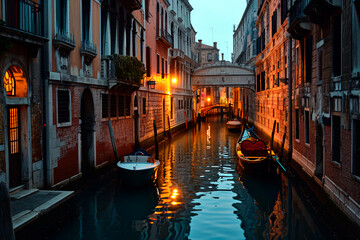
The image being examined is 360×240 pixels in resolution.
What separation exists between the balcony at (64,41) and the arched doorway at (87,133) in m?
1.97

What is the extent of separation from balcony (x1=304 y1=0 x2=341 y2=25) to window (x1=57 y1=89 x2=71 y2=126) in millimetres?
5826

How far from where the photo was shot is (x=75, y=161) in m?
8.42

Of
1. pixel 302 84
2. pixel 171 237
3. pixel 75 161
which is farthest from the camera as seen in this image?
pixel 302 84

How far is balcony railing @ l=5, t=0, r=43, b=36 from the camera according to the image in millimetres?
6133

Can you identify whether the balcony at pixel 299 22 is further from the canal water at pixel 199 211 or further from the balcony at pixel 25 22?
the balcony at pixel 25 22

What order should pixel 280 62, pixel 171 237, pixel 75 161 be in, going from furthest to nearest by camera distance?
pixel 280 62
pixel 75 161
pixel 171 237

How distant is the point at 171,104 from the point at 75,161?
46.5ft

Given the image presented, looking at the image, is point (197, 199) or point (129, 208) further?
point (197, 199)

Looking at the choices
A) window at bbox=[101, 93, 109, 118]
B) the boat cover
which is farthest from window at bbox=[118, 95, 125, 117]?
the boat cover

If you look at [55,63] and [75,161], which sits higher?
[55,63]

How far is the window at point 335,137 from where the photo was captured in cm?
671

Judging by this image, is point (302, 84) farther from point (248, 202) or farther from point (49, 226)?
point (49, 226)

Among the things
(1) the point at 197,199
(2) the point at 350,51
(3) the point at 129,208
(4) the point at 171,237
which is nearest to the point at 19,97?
(3) the point at 129,208

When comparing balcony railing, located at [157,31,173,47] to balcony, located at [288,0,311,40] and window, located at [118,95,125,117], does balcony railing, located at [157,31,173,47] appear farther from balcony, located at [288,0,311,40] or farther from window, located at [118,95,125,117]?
balcony, located at [288,0,311,40]
